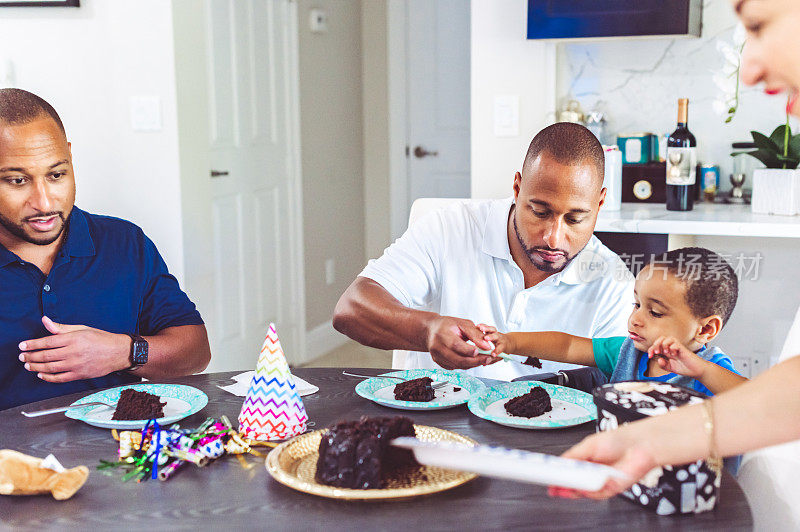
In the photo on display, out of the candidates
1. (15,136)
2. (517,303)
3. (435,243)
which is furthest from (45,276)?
(517,303)

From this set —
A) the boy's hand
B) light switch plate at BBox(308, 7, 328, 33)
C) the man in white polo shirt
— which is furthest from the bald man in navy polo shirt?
light switch plate at BBox(308, 7, 328, 33)

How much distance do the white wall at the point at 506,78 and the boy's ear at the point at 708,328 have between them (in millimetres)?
1731

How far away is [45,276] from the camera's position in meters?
1.90

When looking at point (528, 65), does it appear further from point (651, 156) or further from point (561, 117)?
point (651, 156)

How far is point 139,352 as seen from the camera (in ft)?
5.94

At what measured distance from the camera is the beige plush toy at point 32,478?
1.13 metres

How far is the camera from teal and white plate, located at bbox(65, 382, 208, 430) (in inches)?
56.1

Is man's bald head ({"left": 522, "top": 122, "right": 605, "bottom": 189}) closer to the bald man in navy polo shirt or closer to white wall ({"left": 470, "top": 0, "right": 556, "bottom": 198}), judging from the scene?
the bald man in navy polo shirt

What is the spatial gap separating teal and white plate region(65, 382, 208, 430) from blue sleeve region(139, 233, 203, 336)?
0.39m

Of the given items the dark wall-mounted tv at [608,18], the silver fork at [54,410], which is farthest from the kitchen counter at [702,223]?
the silver fork at [54,410]

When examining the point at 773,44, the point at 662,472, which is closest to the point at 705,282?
the point at 662,472

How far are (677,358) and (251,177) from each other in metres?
2.85

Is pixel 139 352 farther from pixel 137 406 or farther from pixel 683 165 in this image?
pixel 683 165

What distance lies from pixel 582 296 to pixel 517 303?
154mm
